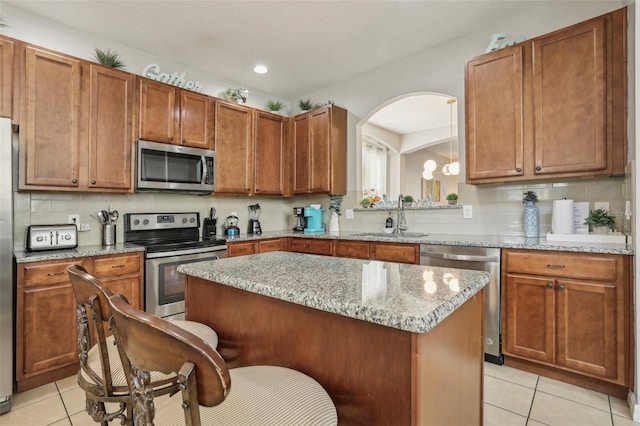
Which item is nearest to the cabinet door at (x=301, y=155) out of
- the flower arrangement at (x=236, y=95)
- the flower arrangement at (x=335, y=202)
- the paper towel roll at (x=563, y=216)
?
the flower arrangement at (x=335, y=202)

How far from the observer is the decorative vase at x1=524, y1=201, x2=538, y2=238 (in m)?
2.67

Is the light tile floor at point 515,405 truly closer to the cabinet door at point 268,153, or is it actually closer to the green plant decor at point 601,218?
the green plant decor at point 601,218

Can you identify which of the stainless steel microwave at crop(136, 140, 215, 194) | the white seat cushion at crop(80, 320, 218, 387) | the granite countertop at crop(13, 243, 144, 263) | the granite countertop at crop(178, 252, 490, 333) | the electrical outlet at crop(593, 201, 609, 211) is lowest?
the white seat cushion at crop(80, 320, 218, 387)

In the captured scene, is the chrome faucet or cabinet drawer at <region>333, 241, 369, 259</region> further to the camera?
the chrome faucet

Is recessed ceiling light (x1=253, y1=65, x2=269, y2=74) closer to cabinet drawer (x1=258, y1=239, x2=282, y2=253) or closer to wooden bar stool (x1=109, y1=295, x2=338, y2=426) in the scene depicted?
cabinet drawer (x1=258, y1=239, x2=282, y2=253)

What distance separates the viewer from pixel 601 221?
2.34m

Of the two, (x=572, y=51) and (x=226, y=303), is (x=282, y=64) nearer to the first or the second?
(x=572, y=51)

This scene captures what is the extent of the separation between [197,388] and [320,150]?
11.8 feet

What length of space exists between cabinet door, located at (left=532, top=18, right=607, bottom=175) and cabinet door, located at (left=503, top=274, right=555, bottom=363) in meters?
0.88

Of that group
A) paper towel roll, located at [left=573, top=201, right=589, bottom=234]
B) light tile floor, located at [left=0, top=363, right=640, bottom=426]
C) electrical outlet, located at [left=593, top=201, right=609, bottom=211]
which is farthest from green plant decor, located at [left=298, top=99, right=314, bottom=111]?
light tile floor, located at [left=0, top=363, right=640, bottom=426]

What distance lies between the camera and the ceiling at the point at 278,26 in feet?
8.76

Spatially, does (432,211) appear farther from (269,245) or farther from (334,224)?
(269,245)

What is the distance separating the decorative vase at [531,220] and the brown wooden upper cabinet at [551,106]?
0.96 ft

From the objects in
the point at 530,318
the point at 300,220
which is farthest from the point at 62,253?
the point at 530,318
